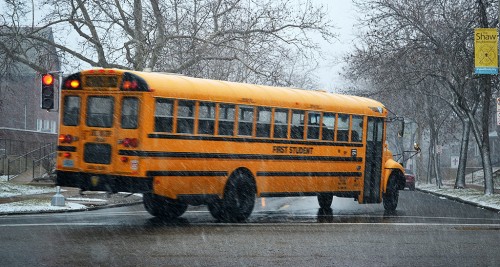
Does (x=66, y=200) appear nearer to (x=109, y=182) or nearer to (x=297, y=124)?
(x=297, y=124)

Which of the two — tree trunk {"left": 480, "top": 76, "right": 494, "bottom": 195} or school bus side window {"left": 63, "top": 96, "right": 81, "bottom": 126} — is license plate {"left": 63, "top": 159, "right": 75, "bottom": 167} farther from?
tree trunk {"left": 480, "top": 76, "right": 494, "bottom": 195}

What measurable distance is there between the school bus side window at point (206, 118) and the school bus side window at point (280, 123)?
2126 mm

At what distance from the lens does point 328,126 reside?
21672 mm

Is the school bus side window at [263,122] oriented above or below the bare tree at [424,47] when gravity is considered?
below

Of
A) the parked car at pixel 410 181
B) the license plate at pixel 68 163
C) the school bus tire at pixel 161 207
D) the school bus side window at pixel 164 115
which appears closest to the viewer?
the school bus side window at pixel 164 115

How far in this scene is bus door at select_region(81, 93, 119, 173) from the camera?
56.6 ft

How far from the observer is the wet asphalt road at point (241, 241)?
11406 mm

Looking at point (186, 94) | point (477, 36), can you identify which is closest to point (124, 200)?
point (186, 94)

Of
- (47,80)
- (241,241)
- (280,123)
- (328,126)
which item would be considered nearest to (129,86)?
(47,80)

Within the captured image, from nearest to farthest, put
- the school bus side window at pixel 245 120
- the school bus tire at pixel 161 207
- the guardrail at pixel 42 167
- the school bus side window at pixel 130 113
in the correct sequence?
the school bus side window at pixel 130 113
the school bus side window at pixel 245 120
the school bus tire at pixel 161 207
the guardrail at pixel 42 167

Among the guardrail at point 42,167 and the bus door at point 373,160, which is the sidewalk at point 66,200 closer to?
the guardrail at point 42,167

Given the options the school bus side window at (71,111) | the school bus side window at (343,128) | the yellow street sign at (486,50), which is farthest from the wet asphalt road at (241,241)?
the yellow street sign at (486,50)

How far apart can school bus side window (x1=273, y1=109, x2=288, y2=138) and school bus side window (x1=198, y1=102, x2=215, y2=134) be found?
2.13m

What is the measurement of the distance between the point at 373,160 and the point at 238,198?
20.6ft
